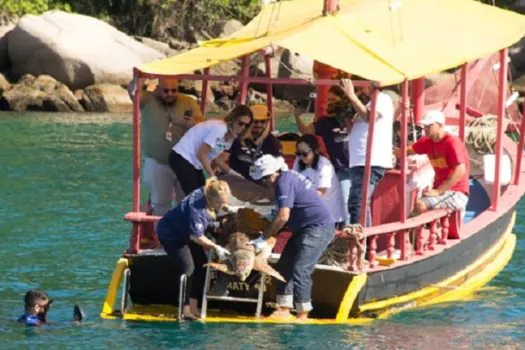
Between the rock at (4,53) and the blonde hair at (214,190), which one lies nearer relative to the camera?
the blonde hair at (214,190)

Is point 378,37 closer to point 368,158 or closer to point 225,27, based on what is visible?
point 368,158

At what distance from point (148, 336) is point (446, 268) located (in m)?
3.62

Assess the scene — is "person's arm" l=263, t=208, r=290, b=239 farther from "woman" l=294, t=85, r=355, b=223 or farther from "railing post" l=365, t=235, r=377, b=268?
"woman" l=294, t=85, r=355, b=223

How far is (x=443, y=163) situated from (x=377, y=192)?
994 mm

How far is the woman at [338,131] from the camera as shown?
15.4 meters

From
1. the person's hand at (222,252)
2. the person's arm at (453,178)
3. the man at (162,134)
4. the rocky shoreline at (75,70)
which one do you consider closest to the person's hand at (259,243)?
the person's hand at (222,252)

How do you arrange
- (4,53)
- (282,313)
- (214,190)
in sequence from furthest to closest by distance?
(4,53), (282,313), (214,190)

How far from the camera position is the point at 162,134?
1584 centimetres

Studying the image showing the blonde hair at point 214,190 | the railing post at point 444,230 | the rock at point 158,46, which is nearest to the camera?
the blonde hair at point 214,190

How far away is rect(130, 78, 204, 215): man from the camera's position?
15.9 meters

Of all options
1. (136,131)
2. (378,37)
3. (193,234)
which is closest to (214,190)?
(193,234)

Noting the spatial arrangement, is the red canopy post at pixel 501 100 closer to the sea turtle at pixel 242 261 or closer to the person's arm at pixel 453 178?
the person's arm at pixel 453 178

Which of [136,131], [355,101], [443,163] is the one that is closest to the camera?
[355,101]

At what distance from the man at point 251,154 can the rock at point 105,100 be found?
2801 centimetres
